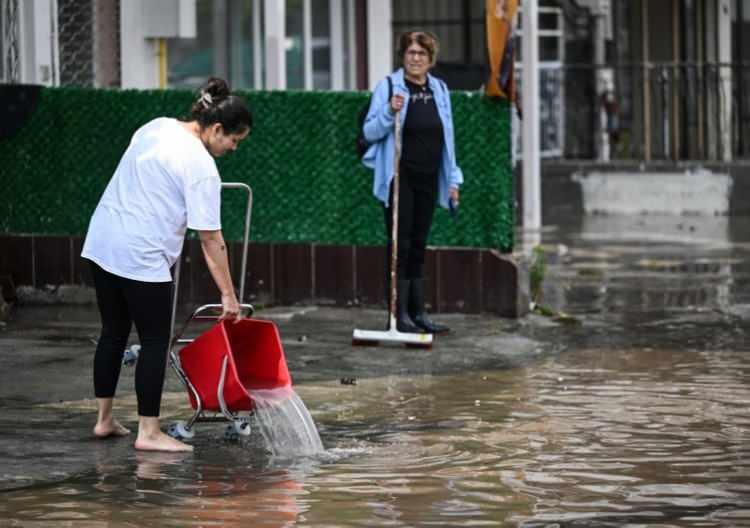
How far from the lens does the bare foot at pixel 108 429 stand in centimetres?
827

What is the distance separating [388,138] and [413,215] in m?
0.52

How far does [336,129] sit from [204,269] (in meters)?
1.40

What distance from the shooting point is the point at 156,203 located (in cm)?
790

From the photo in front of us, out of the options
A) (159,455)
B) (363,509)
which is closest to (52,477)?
(159,455)

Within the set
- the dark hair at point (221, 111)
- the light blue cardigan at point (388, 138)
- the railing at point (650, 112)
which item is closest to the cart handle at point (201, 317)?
the dark hair at point (221, 111)

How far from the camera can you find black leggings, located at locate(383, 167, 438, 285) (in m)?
11.4

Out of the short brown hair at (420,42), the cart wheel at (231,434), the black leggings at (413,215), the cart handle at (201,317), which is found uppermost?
the short brown hair at (420,42)

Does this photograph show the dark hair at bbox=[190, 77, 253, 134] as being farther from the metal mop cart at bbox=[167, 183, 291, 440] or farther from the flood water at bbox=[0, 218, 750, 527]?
the flood water at bbox=[0, 218, 750, 527]

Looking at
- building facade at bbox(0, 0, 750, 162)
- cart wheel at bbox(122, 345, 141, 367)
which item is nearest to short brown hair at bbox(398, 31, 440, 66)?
building facade at bbox(0, 0, 750, 162)

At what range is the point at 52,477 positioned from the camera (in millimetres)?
7461

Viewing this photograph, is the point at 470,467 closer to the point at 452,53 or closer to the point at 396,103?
the point at 396,103

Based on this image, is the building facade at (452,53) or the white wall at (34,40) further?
the building facade at (452,53)

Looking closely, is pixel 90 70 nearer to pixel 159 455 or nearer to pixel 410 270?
pixel 410 270

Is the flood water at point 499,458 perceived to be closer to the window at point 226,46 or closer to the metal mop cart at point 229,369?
the metal mop cart at point 229,369
